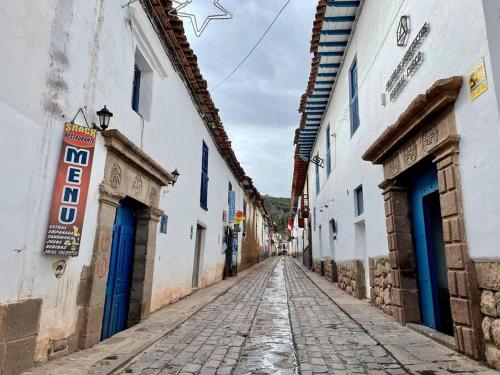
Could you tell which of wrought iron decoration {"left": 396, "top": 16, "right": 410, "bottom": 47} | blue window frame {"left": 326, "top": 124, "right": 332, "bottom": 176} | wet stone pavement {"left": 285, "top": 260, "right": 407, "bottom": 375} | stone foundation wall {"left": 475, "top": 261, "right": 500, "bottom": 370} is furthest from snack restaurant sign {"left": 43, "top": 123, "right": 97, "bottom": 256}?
blue window frame {"left": 326, "top": 124, "right": 332, "bottom": 176}

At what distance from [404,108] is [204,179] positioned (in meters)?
7.04

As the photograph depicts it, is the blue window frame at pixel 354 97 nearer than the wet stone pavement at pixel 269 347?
No

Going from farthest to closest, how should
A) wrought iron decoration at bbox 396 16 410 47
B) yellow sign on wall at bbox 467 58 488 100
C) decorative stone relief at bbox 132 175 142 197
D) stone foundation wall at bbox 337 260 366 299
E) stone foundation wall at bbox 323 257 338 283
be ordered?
stone foundation wall at bbox 323 257 338 283, stone foundation wall at bbox 337 260 366 299, decorative stone relief at bbox 132 175 142 197, wrought iron decoration at bbox 396 16 410 47, yellow sign on wall at bbox 467 58 488 100

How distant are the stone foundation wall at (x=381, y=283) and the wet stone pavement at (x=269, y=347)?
69 cm

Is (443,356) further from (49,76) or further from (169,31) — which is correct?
(169,31)

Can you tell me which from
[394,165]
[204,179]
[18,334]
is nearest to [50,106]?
[18,334]

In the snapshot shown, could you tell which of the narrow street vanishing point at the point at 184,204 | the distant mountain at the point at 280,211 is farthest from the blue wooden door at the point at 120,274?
the distant mountain at the point at 280,211

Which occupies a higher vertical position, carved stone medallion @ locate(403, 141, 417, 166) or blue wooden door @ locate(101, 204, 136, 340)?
carved stone medallion @ locate(403, 141, 417, 166)

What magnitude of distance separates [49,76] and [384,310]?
6.04m

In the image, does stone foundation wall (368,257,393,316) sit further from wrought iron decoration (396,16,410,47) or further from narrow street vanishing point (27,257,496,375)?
wrought iron decoration (396,16,410,47)

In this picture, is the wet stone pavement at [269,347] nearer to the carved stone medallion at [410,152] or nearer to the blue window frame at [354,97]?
the carved stone medallion at [410,152]

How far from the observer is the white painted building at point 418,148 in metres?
3.37

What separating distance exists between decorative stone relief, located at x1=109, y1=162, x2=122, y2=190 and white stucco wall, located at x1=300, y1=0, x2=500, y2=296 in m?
4.24

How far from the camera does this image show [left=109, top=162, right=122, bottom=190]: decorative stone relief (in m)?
4.81
